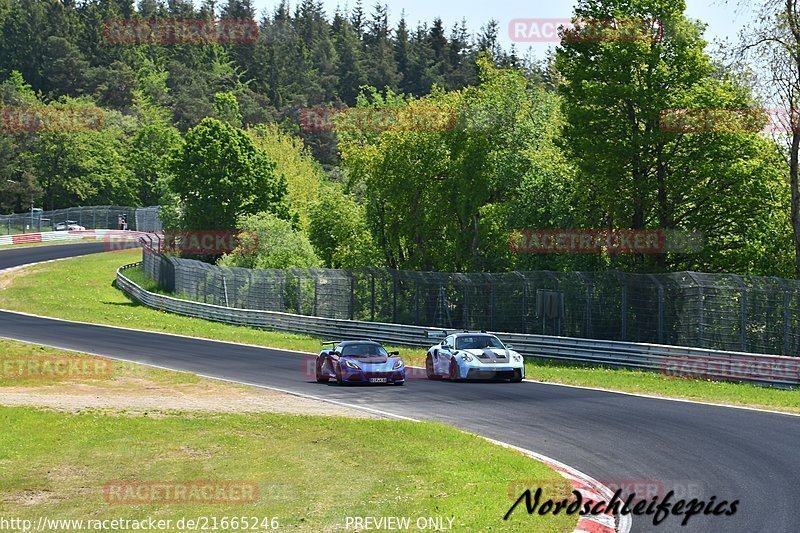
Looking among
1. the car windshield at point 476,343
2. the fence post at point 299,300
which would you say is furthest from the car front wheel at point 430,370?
the fence post at point 299,300

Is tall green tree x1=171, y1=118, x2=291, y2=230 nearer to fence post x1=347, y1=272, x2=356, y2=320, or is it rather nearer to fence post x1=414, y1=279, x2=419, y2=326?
fence post x1=347, y1=272, x2=356, y2=320

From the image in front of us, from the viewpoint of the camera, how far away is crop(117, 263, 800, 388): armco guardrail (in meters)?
25.6

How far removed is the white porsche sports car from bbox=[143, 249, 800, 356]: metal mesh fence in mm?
5579

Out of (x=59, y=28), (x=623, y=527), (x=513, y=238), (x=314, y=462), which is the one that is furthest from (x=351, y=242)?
(x=59, y=28)

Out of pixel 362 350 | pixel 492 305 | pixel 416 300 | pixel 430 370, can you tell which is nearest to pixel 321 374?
pixel 362 350

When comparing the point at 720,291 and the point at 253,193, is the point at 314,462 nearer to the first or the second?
the point at 720,291

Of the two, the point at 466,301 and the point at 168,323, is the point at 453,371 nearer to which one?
the point at 466,301

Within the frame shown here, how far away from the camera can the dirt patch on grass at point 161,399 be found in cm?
2073

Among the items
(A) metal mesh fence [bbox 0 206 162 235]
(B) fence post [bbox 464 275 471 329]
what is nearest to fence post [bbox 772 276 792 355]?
(B) fence post [bbox 464 275 471 329]

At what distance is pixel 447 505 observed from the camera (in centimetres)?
1171

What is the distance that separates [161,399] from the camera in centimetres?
2284

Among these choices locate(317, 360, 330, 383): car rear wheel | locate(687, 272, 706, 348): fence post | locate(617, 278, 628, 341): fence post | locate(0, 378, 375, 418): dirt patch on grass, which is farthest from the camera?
locate(617, 278, 628, 341): fence post

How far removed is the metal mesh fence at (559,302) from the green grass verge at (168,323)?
166 cm

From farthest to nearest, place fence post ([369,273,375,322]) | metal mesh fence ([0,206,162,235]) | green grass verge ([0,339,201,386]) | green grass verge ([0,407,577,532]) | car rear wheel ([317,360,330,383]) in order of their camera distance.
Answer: metal mesh fence ([0,206,162,235]), fence post ([369,273,375,322]), green grass verge ([0,339,201,386]), car rear wheel ([317,360,330,383]), green grass verge ([0,407,577,532])
